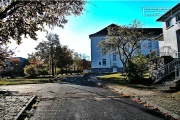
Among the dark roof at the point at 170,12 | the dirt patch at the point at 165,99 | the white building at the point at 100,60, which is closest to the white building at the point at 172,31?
the dark roof at the point at 170,12

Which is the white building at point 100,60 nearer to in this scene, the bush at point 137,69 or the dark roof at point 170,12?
the dark roof at point 170,12

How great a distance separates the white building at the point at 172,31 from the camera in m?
22.5

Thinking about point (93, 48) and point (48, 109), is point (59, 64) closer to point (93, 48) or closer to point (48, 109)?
point (93, 48)

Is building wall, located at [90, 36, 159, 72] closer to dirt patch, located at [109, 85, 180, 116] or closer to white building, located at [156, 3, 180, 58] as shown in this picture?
white building, located at [156, 3, 180, 58]

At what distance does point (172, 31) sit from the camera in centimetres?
2408

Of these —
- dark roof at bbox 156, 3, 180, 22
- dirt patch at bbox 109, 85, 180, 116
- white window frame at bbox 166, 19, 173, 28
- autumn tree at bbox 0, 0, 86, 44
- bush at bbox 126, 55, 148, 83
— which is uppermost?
dark roof at bbox 156, 3, 180, 22

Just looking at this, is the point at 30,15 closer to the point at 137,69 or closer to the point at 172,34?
the point at 137,69

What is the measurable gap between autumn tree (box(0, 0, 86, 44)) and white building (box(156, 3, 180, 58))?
1827 centimetres

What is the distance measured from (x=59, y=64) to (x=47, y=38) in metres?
8.57

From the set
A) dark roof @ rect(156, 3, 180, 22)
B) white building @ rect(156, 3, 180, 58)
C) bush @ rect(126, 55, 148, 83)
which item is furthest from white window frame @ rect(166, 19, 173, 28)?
bush @ rect(126, 55, 148, 83)

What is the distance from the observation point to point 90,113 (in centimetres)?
662

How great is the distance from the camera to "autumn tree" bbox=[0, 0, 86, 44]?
488 cm

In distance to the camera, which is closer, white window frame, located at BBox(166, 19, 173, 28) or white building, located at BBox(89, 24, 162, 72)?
white window frame, located at BBox(166, 19, 173, 28)

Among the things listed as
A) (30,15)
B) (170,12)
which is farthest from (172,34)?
(30,15)
